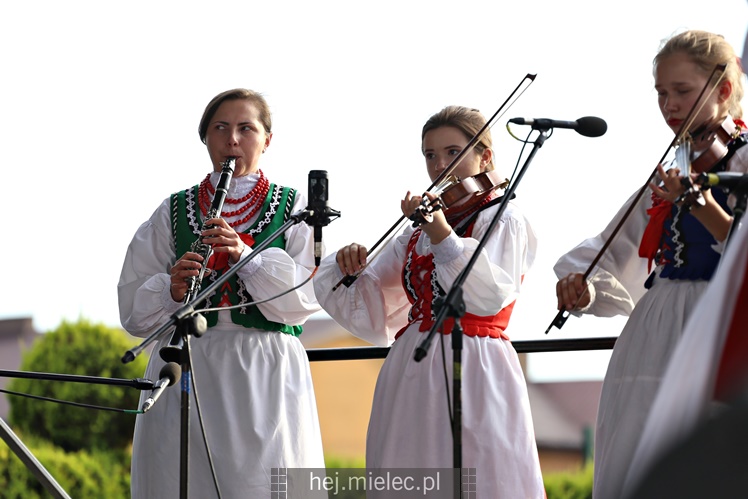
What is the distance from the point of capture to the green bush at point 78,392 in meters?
11.3

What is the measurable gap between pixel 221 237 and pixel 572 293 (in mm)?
1042

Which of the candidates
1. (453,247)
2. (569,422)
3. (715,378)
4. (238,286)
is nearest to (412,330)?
(453,247)

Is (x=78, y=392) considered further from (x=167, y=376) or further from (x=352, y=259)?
→ (x=167, y=376)

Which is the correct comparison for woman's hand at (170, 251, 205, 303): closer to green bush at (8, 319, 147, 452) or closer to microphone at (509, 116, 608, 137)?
microphone at (509, 116, 608, 137)

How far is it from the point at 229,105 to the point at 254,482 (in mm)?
1236

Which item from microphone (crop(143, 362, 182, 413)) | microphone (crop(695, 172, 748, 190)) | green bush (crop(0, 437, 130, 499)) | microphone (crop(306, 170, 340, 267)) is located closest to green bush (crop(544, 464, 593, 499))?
green bush (crop(0, 437, 130, 499))

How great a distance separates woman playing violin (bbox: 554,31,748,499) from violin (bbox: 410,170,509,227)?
0.41m

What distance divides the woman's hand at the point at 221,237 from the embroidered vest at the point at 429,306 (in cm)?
52

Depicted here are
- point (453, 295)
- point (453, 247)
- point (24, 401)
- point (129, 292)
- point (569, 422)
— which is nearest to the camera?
point (453, 295)

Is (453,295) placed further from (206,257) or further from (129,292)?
(129,292)

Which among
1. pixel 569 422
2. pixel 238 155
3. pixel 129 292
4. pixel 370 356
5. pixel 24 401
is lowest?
pixel 569 422

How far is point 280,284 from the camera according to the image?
3396 mm

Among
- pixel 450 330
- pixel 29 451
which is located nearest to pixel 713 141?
pixel 450 330

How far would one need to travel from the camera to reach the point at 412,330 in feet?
10.9
